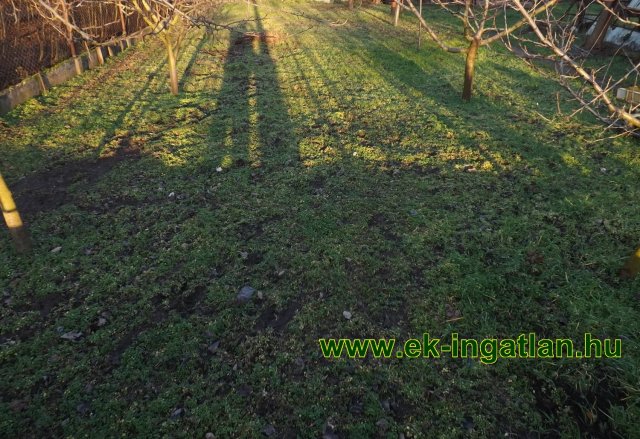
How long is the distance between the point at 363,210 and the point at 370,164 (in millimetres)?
1367

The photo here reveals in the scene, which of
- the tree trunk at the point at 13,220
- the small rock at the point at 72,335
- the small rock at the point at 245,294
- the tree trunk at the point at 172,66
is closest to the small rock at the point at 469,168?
the small rock at the point at 245,294

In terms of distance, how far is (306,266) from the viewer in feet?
14.5

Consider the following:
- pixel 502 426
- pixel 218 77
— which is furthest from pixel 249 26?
pixel 502 426

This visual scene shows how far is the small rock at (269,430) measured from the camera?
2896 mm

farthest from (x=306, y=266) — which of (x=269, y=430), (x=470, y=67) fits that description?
(x=470, y=67)

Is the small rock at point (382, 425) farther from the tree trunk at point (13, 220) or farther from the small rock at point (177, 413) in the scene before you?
the tree trunk at point (13, 220)

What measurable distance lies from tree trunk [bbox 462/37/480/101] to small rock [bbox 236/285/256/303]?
23.1ft

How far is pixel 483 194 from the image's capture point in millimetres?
5660

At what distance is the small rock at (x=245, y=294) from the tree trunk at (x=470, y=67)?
277 inches

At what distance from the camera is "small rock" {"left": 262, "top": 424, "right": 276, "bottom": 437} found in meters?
2.90

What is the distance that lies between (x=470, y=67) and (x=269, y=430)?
27.0 feet

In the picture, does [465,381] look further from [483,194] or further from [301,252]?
[483,194]

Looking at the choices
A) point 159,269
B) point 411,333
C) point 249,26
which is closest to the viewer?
point 411,333

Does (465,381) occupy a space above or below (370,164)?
below
